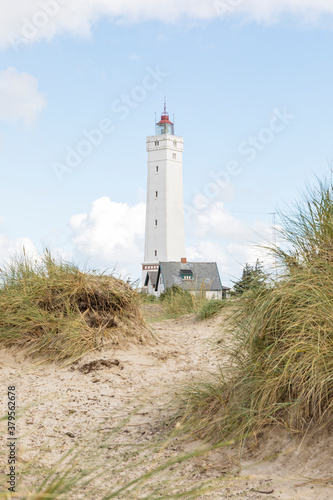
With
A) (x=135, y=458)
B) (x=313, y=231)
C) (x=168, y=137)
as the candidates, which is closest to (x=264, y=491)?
(x=135, y=458)

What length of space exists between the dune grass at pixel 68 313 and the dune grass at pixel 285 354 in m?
2.44

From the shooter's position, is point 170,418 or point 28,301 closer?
point 170,418

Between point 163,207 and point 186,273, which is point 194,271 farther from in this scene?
point 163,207

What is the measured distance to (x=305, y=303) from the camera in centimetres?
327

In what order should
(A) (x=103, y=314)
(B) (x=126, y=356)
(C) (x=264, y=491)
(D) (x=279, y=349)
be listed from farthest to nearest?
(A) (x=103, y=314), (B) (x=126, y=356), (D) (x=279, y=349), (C) (x=264, y=491)

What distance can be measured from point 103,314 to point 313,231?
10.8ft

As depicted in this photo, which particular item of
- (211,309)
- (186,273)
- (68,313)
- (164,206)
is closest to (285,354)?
(68,313)

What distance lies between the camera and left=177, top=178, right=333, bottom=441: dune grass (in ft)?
9.50

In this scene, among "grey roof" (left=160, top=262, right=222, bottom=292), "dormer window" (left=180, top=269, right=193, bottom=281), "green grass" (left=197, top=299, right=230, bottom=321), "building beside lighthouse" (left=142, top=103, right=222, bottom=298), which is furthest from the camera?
"building beside lighthouse" (left=142, top=103, right=222, bottom=298)

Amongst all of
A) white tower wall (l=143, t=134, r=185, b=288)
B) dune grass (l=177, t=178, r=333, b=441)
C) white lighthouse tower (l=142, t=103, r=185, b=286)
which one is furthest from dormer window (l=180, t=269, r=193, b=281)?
dune grass (l=177, t=178, r=333, b=441)

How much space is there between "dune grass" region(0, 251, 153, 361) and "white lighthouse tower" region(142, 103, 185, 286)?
34187 mm

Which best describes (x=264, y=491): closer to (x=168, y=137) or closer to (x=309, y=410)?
(x=309, y=410)

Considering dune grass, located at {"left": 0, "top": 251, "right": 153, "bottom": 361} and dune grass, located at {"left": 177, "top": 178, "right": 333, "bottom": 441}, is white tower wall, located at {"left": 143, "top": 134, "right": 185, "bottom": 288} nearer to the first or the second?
dune grass, located at {"left": 0, "top": 251, "right": 153, "bottom": 361}

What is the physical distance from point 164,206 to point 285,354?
130 feet
